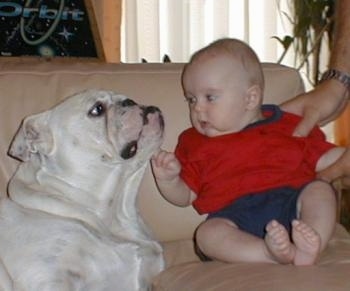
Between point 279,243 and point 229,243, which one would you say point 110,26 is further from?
point 279,243

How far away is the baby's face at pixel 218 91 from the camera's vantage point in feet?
5.60

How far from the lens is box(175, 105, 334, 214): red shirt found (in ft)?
5.64

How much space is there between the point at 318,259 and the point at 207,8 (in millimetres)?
2325

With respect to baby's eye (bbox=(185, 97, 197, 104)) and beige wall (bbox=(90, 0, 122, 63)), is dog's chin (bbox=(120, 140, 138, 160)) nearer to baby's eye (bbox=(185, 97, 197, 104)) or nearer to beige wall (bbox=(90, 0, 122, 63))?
baby's eye (bbox=(185, 97, 197, 104))

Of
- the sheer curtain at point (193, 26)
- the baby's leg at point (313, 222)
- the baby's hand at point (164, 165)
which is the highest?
the baby's hand at point (164, 165)

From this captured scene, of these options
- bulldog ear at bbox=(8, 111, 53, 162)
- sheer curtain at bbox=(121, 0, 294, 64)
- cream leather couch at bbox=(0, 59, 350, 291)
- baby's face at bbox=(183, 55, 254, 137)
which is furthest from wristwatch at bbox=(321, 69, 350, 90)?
sheer curtain at bbox=(121, 0, 294, 64)

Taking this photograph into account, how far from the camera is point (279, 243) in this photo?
146 centimetres

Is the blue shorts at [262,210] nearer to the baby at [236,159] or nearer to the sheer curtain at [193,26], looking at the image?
the baby at [236,159]

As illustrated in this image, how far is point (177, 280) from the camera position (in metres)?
1.57

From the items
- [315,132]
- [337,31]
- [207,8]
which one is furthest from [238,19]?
[315,132]

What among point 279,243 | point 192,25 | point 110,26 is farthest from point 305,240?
point 192,25

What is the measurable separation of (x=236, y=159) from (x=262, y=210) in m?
0.14

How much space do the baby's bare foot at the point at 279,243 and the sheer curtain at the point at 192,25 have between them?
2.28 m

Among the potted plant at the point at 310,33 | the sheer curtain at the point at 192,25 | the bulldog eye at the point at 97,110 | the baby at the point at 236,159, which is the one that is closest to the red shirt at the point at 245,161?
the baby at the point at 236,159
